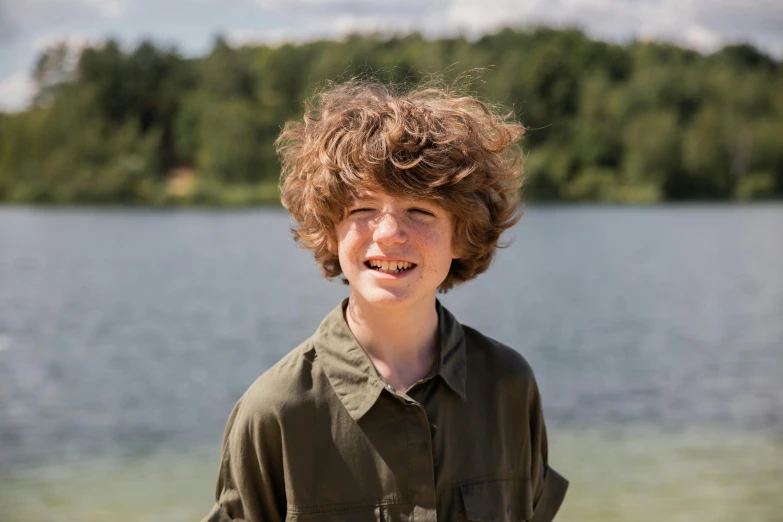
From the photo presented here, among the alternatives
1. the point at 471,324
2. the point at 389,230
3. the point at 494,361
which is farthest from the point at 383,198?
the point at 471,324

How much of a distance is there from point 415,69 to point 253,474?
4805 centimetres

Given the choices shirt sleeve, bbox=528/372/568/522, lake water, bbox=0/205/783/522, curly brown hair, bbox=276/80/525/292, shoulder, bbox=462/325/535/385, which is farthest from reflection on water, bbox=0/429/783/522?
curly brown hair, bbox=276/80/525/292

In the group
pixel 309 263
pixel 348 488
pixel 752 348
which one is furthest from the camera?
pixel 309 263

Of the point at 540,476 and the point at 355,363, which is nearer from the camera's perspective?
the point at 355,363

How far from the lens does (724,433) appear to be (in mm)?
9641

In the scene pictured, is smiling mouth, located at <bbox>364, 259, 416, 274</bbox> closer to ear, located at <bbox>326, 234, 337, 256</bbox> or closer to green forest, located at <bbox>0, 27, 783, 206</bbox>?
ear, located at <bbox>326, 234, 337, 256</bbox>

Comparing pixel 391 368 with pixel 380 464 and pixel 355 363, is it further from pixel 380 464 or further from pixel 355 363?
pixel 380 464

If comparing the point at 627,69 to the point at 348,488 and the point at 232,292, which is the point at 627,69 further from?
the point at 348,488

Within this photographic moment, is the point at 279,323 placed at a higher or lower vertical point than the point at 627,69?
lower

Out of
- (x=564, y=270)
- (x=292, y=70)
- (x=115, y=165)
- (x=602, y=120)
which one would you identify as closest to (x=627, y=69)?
(x=602, y=120)

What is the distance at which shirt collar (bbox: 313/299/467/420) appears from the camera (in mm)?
1746

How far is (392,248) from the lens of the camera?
1.75 metres

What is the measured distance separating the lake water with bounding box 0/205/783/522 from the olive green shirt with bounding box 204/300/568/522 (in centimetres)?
544

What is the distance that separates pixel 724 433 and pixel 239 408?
8902mm
